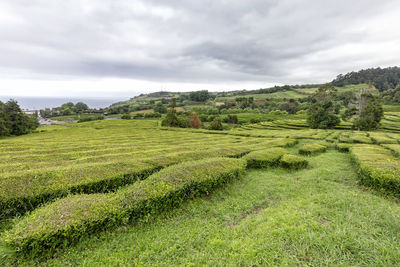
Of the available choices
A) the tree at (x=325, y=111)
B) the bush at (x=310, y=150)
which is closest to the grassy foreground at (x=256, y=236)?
the bush at (x=310, y=150)

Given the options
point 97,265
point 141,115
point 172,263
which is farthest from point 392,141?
point 141,115

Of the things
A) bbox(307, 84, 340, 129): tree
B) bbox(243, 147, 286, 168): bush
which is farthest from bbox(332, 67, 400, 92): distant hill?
bbox(243, 147, 286, 168): bush

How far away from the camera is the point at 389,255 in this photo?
3.66 metres

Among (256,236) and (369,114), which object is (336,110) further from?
(256,236)

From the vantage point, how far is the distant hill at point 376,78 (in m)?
124

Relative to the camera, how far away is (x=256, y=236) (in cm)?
467

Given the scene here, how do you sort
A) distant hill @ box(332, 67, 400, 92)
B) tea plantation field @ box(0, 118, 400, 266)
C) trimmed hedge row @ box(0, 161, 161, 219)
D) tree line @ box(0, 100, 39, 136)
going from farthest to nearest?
distant hill @ box(332, 67, 400, 92) < tree line @ box(0, 100, 39, 136) < trimmed hedge row @ box(0, 161, 161, 219) < tea plantation field @ box(0, 118, 400, 266)

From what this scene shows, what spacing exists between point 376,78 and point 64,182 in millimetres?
198320

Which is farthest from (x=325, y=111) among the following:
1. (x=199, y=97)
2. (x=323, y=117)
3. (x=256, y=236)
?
(x=199, y=97)

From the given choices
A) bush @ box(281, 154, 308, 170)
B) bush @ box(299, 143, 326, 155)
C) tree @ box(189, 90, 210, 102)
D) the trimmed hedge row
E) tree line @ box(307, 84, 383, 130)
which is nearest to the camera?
the trimmed hedge row

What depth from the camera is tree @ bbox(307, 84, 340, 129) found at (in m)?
39.1

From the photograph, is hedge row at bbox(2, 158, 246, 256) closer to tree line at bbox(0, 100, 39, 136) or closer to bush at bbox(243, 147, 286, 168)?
bush at bbox(243, 147, 286, 168)

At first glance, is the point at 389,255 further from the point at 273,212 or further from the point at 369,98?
the point at 369,98

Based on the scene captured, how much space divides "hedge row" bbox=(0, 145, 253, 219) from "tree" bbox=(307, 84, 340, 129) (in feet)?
144
